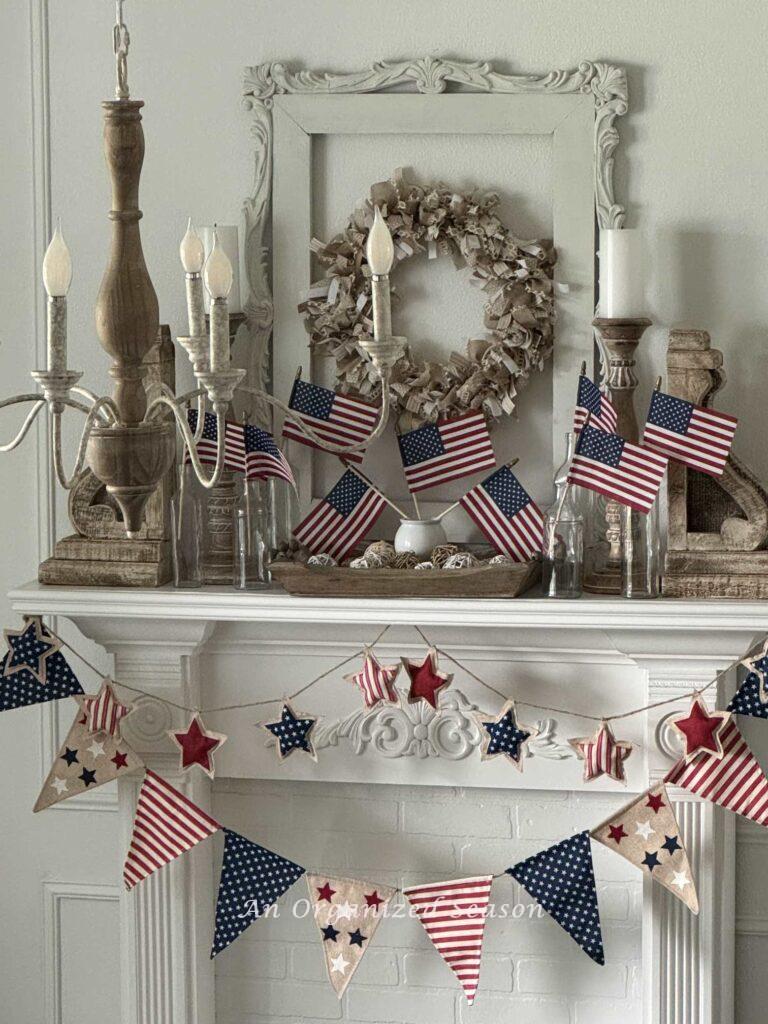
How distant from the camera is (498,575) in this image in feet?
7.50

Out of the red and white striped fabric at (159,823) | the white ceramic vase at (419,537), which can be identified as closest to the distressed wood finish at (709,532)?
the white ceramic vase at (419,537)

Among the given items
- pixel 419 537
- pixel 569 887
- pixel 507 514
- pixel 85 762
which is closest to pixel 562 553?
pixel 507 514

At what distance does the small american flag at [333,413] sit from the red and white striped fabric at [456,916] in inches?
31.1

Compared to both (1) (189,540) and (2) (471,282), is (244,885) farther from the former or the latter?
(2) (471,282)

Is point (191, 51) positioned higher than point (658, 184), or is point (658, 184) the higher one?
point (191, 51)

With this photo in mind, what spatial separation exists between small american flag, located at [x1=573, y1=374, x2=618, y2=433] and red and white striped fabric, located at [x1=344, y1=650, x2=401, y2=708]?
0.53m

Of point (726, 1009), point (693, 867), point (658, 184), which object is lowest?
point (726, 1009)

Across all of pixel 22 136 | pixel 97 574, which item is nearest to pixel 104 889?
pixel 97 574

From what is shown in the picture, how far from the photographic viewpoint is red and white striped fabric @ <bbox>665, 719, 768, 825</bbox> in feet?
7.57

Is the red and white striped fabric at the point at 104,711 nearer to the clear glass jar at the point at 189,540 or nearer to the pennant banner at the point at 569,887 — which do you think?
the clear glass jar at the point at 189,540

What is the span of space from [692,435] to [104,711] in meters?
1.13

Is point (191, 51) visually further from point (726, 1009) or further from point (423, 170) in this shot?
point (726, 1009)

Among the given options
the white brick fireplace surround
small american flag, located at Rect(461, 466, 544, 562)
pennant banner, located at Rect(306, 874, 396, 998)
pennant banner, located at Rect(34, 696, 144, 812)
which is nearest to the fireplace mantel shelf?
the white brick fireplace surround

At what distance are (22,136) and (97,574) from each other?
33.9 inches
